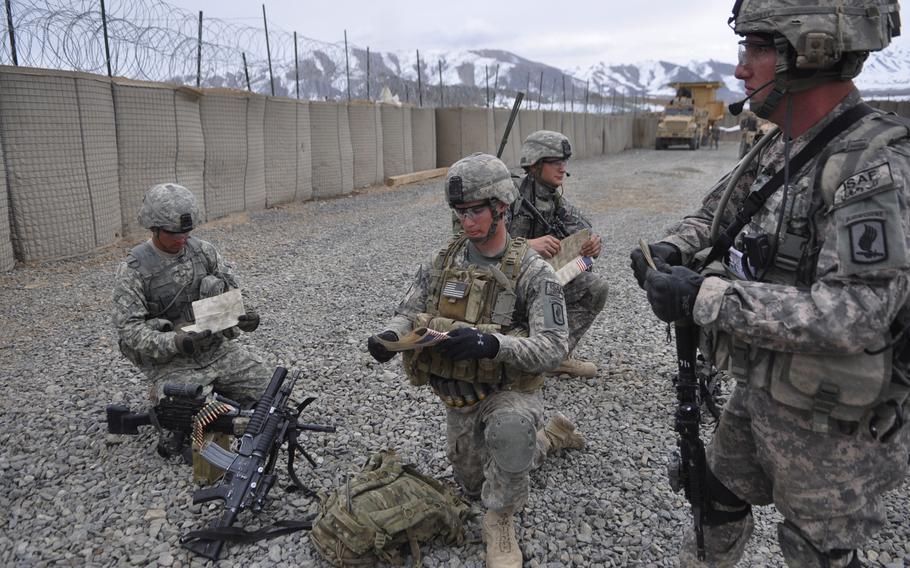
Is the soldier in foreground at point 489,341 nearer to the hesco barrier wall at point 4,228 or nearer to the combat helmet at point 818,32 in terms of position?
the combat helmet at point 818,32

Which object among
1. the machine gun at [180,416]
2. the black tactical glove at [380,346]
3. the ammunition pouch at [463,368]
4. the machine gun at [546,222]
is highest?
the machine gun at [546,222]

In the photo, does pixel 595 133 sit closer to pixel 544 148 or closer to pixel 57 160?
pixel 57 160

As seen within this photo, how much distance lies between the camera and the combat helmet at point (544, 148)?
454 centimetres

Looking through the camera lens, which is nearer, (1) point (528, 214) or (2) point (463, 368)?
(2) point (463, 368)

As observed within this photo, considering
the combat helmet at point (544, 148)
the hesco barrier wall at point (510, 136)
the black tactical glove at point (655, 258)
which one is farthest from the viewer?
the hesco barrier wall at point (510, 136)

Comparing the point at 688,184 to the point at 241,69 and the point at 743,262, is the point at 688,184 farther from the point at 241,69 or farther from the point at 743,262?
the point at 743,262

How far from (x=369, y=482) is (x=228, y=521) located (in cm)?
61

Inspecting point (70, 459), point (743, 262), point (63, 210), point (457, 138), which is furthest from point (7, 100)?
point (457, 138)

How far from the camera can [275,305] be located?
6.56 m

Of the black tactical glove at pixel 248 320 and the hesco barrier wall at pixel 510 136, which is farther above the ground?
the hesco barrier wall at pixel 510 136

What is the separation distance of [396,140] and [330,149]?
315cm

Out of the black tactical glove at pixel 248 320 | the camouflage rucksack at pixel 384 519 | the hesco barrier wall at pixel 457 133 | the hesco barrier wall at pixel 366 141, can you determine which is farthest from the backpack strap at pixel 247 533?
the hesco barrier wall at pixel 457 133

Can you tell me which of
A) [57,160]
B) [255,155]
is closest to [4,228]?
[57,160]

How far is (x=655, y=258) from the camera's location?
2250 mm
